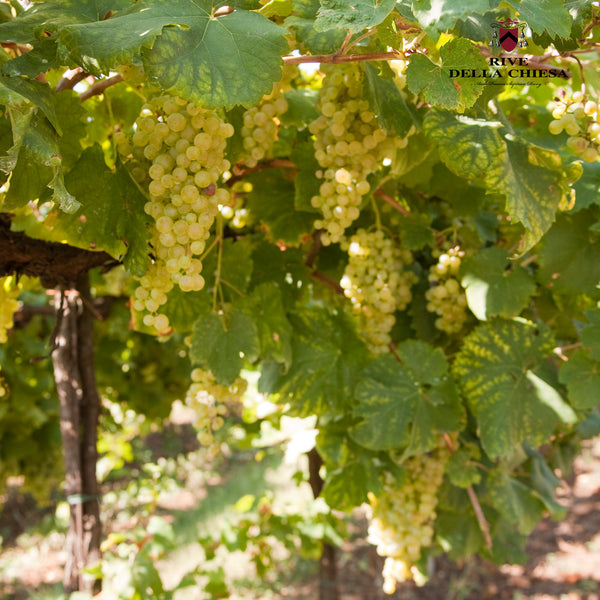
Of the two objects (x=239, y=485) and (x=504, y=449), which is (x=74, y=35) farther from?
(x=239, y=485)

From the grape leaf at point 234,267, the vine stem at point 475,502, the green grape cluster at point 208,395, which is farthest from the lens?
the vine stem at point 475,502

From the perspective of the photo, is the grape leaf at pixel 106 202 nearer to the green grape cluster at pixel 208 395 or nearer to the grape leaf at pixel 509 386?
the green grape cluster at pixel 208 395

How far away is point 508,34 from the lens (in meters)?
1.02

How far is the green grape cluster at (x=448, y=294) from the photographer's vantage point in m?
1.53

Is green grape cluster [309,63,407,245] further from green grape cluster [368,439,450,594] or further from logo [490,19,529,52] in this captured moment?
green grape cluster [368,439,450,594]

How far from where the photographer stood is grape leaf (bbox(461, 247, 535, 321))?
147cm

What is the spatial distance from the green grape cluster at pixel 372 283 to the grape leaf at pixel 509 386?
0.23 m

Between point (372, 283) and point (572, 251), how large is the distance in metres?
0.55

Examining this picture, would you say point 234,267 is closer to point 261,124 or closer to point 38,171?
point 261,124

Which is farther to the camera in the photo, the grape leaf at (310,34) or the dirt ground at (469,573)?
the dirt ground at (469,573)

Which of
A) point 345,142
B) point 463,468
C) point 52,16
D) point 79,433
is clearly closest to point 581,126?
point 345,142

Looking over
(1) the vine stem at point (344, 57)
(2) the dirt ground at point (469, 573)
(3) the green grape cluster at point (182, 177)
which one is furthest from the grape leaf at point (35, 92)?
(2) the dirt ground at point (469, 573)

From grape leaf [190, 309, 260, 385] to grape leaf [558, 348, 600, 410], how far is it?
78cm

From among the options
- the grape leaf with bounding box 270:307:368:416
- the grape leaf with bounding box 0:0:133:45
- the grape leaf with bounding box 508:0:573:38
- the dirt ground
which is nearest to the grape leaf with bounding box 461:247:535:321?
the grape leaf with bounding box 270:307:368:416
